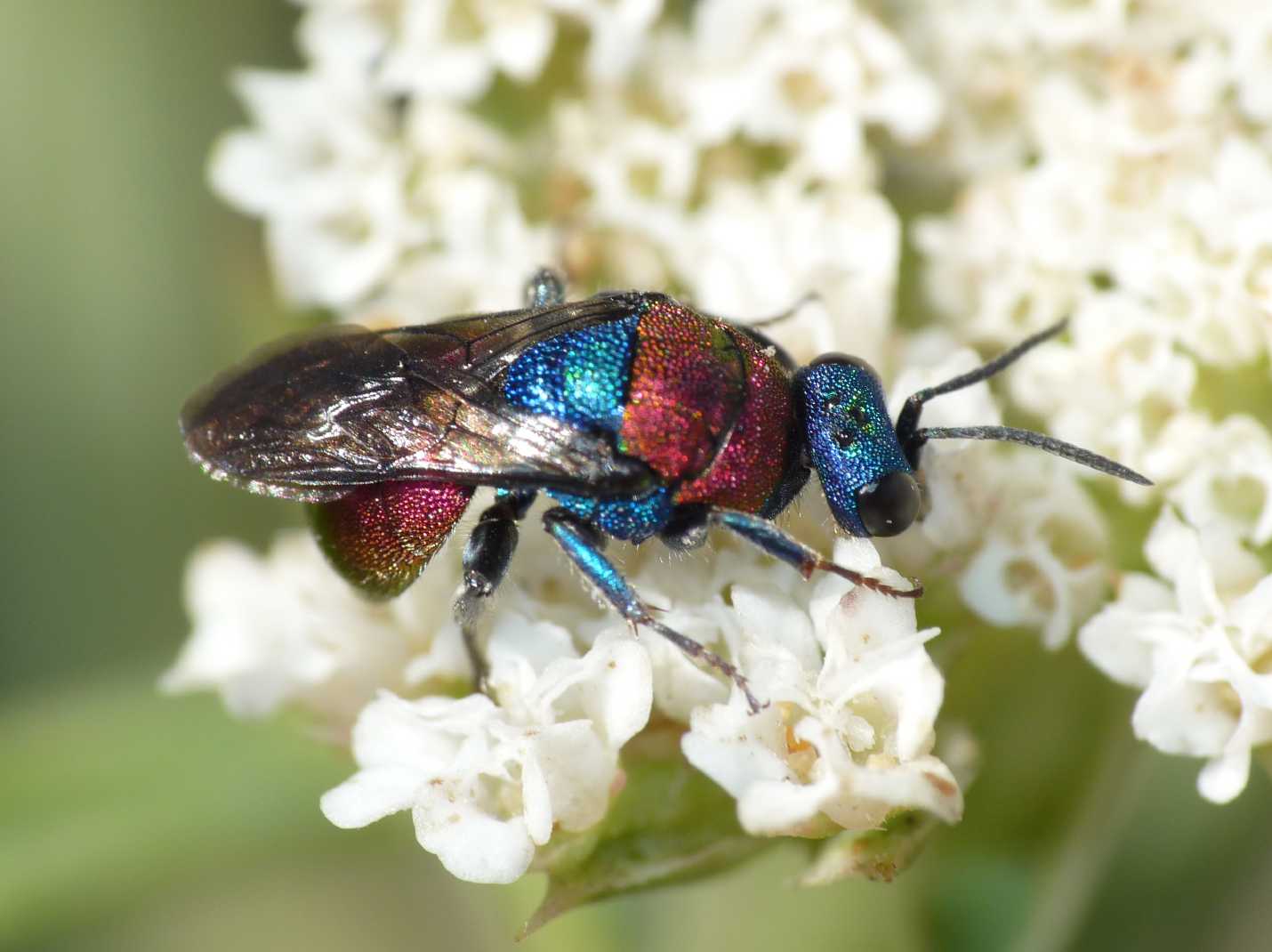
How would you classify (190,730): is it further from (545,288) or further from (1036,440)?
(1036,440)

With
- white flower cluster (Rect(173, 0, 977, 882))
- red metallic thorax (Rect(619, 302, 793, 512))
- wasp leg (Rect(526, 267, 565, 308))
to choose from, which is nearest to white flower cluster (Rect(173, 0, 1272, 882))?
white flower cluster (Rect(173, 0, 977, 882))

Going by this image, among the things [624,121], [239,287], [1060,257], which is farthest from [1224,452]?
[239,287]

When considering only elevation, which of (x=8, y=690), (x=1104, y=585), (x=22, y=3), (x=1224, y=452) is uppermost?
(x=22, y=3)

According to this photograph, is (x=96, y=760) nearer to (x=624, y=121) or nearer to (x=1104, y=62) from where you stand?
(x=624, y=121)

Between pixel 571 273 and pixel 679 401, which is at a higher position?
pixel 679 401

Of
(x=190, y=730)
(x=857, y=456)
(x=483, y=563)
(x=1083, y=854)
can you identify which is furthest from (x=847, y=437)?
(x=190, y=730)

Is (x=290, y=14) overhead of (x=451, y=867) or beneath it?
overhead
